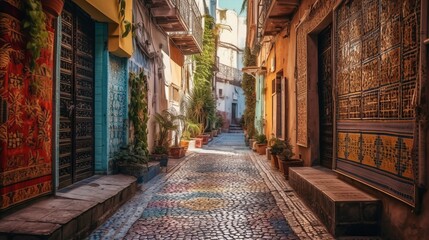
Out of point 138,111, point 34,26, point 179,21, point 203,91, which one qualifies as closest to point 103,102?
point 138,111

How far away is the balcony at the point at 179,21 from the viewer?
1083 cm

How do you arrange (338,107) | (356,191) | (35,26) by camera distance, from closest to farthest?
(35,26)
(356,191)
(338,107)

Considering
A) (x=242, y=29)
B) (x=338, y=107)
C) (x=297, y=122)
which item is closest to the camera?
(x=338, y=107)

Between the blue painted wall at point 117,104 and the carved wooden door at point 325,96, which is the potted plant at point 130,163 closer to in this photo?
the blue painted wall at point 117,104

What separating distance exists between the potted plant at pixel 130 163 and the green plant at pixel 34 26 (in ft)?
10.9

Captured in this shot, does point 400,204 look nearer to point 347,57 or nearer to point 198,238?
point 198,238

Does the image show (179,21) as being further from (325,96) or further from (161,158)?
(325,96)

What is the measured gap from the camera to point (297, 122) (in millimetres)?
8703

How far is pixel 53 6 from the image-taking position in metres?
4.48

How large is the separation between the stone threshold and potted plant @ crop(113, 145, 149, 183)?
956 mm

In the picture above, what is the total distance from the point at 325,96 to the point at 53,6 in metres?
5.23

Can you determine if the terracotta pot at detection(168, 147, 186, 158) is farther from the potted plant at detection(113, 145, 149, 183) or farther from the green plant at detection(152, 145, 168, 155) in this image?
the potted plant at detection(113, 145, 149, 183)

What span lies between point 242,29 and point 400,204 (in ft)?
129

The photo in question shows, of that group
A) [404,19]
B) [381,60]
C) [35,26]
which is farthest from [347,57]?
[35,26]
